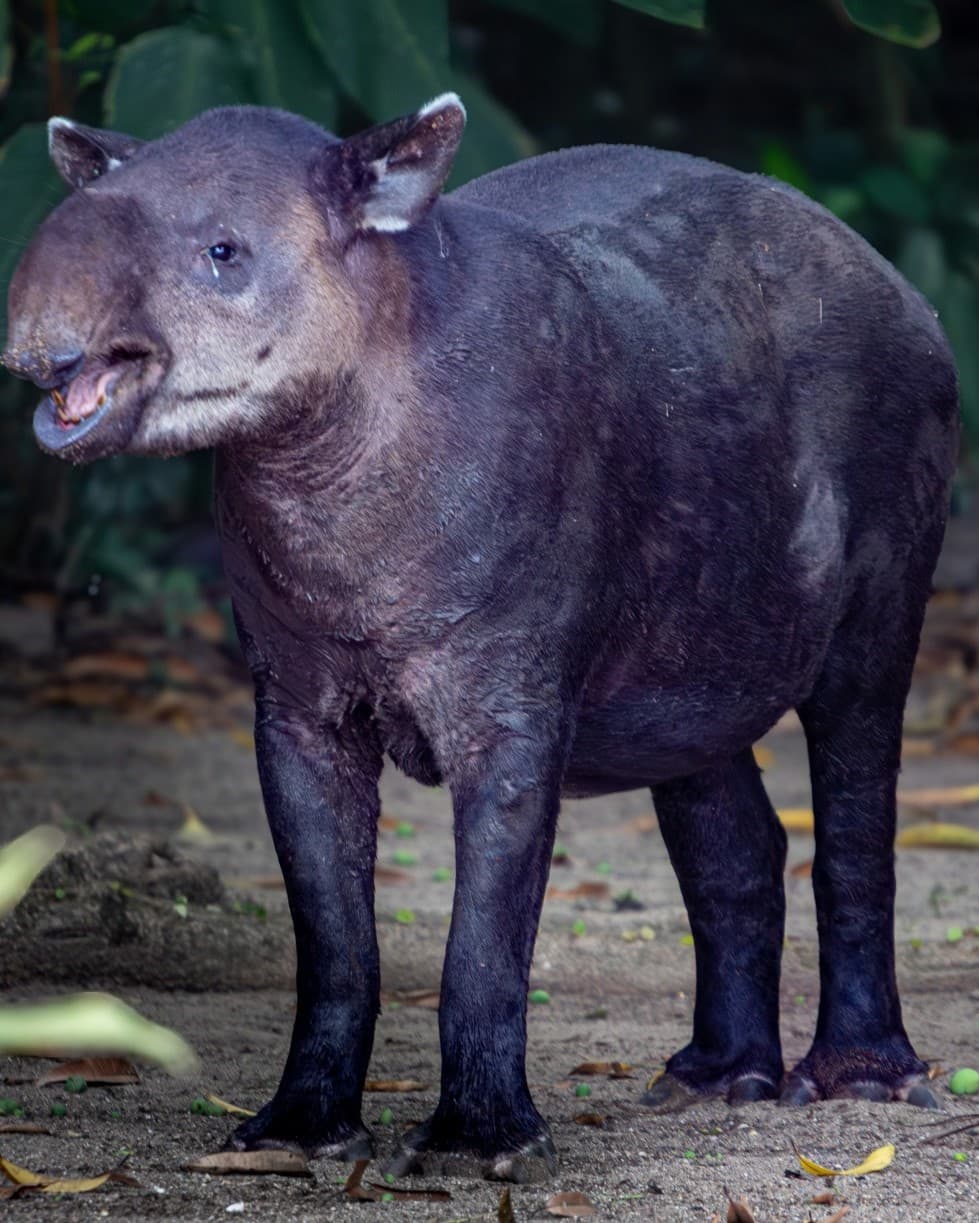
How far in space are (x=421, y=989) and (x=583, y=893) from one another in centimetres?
113

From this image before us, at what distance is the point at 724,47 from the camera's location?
1346cm

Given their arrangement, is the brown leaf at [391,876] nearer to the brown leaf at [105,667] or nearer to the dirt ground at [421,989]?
the dirt ground at [421,989]

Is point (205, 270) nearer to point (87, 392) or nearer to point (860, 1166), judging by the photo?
point (87, 392)

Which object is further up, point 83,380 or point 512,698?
point 83,380

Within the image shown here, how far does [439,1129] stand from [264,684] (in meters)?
0.89

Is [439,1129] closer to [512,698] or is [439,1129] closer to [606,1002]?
[512,698]

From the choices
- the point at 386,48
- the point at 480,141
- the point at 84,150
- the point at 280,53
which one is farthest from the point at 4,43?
the point at 84,150

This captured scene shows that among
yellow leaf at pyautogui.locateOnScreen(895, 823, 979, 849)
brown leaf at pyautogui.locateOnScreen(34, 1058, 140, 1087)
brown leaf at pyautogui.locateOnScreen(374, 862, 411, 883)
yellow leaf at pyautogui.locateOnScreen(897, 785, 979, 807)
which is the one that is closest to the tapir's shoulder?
brown leaf at pyautogui.locateOnScreen(34, 1058, 140, 1087)

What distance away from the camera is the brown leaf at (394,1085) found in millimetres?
4691

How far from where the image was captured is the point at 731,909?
496 cm

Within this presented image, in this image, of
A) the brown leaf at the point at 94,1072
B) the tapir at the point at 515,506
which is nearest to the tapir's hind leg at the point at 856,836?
the tapir at the point at 515,506

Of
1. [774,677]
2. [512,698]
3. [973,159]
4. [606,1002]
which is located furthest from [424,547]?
[973,159]

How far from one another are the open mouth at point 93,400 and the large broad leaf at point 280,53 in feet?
7.53

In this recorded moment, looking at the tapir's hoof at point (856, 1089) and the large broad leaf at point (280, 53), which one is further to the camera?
the large broad leaf at point (280, 53)
